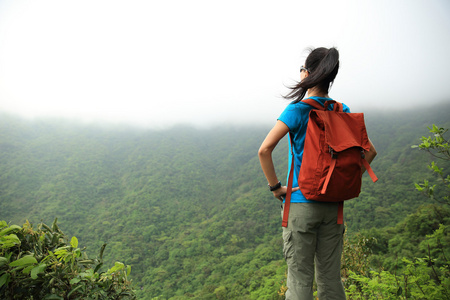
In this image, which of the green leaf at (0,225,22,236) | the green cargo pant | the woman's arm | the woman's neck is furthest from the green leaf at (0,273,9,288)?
the woman's neck

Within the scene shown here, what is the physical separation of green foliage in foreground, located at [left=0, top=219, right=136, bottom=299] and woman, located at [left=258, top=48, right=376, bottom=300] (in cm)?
94

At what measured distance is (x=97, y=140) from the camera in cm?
8331

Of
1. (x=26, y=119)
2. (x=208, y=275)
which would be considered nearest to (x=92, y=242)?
Answer: (x=208, y=275)

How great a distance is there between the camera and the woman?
143cm

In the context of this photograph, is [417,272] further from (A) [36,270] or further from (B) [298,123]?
(A) [36,270]

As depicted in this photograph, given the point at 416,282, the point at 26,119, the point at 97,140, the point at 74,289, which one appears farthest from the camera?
the point at 26,119

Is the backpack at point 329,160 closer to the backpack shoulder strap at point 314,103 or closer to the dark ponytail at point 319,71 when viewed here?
the backpack shoulder strap at point 314,103

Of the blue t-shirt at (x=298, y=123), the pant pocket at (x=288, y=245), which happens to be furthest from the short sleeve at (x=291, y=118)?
the pant pocket at (x=288, y=245)

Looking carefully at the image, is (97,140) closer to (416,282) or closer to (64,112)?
(64,112)

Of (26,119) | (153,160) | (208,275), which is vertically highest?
(26,119)

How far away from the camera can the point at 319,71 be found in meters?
1.51

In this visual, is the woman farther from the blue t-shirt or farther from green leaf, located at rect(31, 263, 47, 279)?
green leaf, located at rect(31, 263, 47, 279)

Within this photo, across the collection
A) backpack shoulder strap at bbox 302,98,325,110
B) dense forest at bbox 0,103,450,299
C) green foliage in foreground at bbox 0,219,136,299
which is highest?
backpack shoulder strap at bbox 302,98,325,110

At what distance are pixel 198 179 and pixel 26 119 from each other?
75034 millimetres
